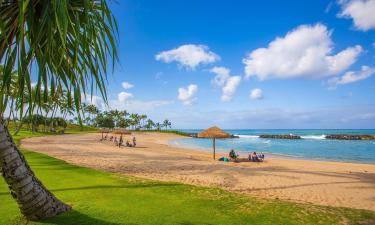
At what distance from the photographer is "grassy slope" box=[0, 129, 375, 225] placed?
5039 millimetres

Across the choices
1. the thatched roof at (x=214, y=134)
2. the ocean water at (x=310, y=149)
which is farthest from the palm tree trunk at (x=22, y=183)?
the ocean water at (x=310, y=149)

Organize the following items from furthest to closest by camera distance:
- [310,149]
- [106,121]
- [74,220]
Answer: [106,121]
[310,149]
[74,220]

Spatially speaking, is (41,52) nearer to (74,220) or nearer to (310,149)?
(74,220)

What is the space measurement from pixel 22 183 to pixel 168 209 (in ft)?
9.63

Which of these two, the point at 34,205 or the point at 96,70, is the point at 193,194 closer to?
the point at 34,205

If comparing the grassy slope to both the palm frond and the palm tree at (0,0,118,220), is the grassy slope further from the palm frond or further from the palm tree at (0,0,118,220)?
the palm frond

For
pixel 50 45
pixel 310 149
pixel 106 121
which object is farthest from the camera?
pixel 106 121

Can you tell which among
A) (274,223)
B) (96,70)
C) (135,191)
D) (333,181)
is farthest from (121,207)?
(333,181)

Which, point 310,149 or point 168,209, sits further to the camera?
point 310,149

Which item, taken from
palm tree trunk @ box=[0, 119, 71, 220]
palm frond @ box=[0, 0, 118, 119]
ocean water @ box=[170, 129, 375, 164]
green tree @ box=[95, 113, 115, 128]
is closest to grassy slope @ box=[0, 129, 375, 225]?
palm tree trunk @ box=[0, 119, 71, 220]

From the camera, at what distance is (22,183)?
405 centimetres

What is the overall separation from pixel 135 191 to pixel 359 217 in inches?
222

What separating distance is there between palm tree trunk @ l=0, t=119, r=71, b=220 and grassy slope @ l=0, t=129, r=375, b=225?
259 mm

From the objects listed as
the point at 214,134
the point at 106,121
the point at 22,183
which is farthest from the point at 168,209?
the point at 106,121
